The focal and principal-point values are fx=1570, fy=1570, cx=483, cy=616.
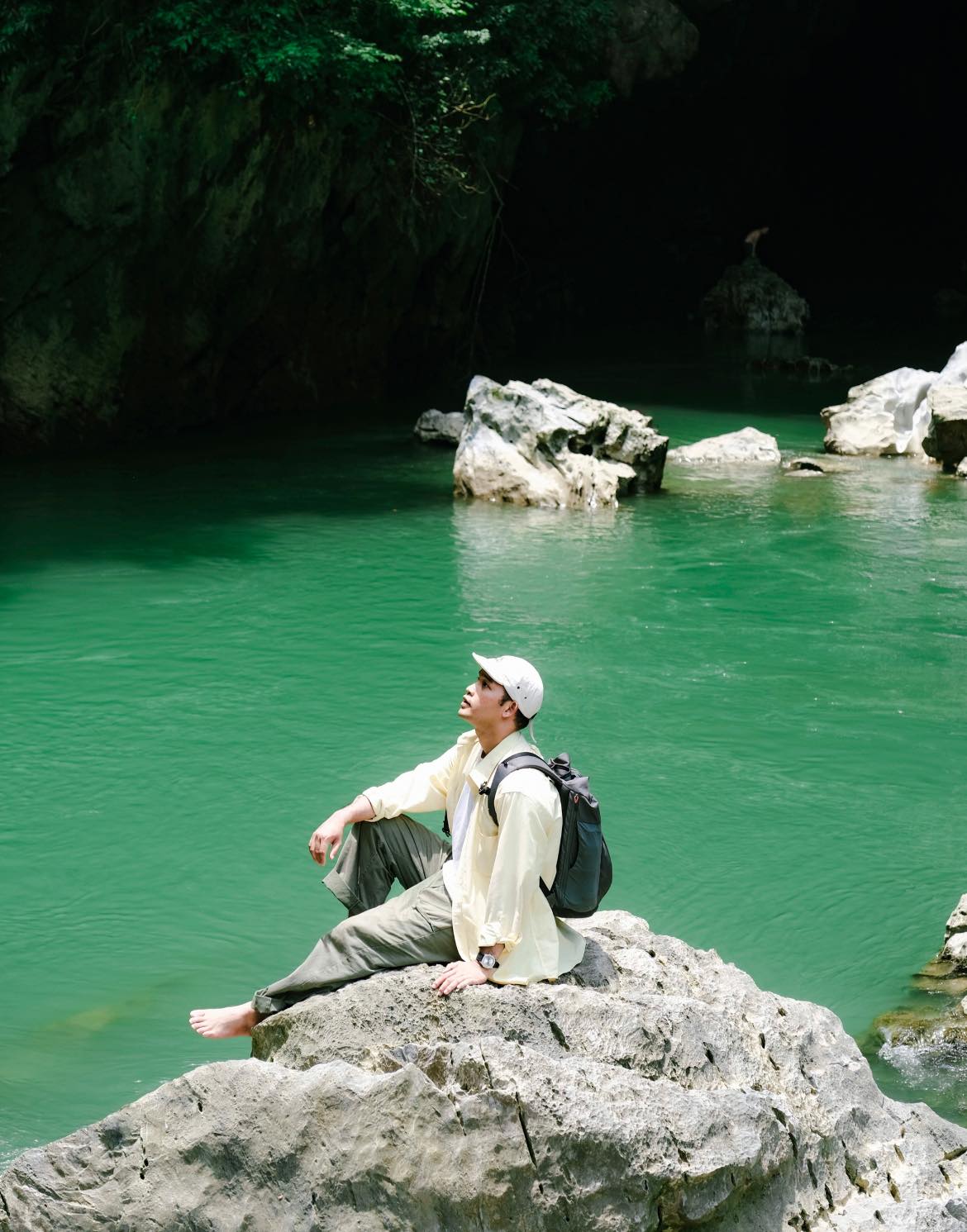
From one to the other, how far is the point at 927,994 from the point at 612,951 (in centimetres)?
225

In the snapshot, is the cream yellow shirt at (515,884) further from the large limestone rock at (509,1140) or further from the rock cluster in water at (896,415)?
the rock cluster in water at (896,415)

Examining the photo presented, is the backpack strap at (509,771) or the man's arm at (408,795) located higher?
the backpack strap at (509,771)

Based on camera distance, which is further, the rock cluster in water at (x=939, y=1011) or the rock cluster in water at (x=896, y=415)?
the rock cluster in water at (x=896, y=415)

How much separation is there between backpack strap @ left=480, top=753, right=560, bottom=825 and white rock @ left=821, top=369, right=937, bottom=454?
48.0ft

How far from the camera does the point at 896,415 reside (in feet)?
60.5

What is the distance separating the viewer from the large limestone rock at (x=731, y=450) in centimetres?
1741

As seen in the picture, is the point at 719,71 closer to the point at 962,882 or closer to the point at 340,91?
the point at 340,91

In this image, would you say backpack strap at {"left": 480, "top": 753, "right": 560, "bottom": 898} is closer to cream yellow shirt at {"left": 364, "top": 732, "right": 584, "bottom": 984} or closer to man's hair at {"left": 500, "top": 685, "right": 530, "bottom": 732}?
cream yellow shirt at {"left": 364, "top": 732, "right": 584, "bottom": 984}

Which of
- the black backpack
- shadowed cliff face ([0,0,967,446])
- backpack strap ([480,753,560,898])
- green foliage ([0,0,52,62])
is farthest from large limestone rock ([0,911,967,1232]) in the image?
shadowed cliff face ([0,0,967,446])

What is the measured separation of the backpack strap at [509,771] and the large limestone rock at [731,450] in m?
13.5

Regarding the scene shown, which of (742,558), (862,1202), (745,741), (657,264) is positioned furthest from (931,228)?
(862,1202)

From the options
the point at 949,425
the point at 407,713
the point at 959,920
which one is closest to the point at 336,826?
the point at 959,920

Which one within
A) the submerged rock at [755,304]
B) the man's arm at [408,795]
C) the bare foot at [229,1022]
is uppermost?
the submerged rock at [755,304]

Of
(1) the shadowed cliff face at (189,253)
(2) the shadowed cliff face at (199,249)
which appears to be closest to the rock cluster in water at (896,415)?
(2) the shadowed cliff face at (199,249)
